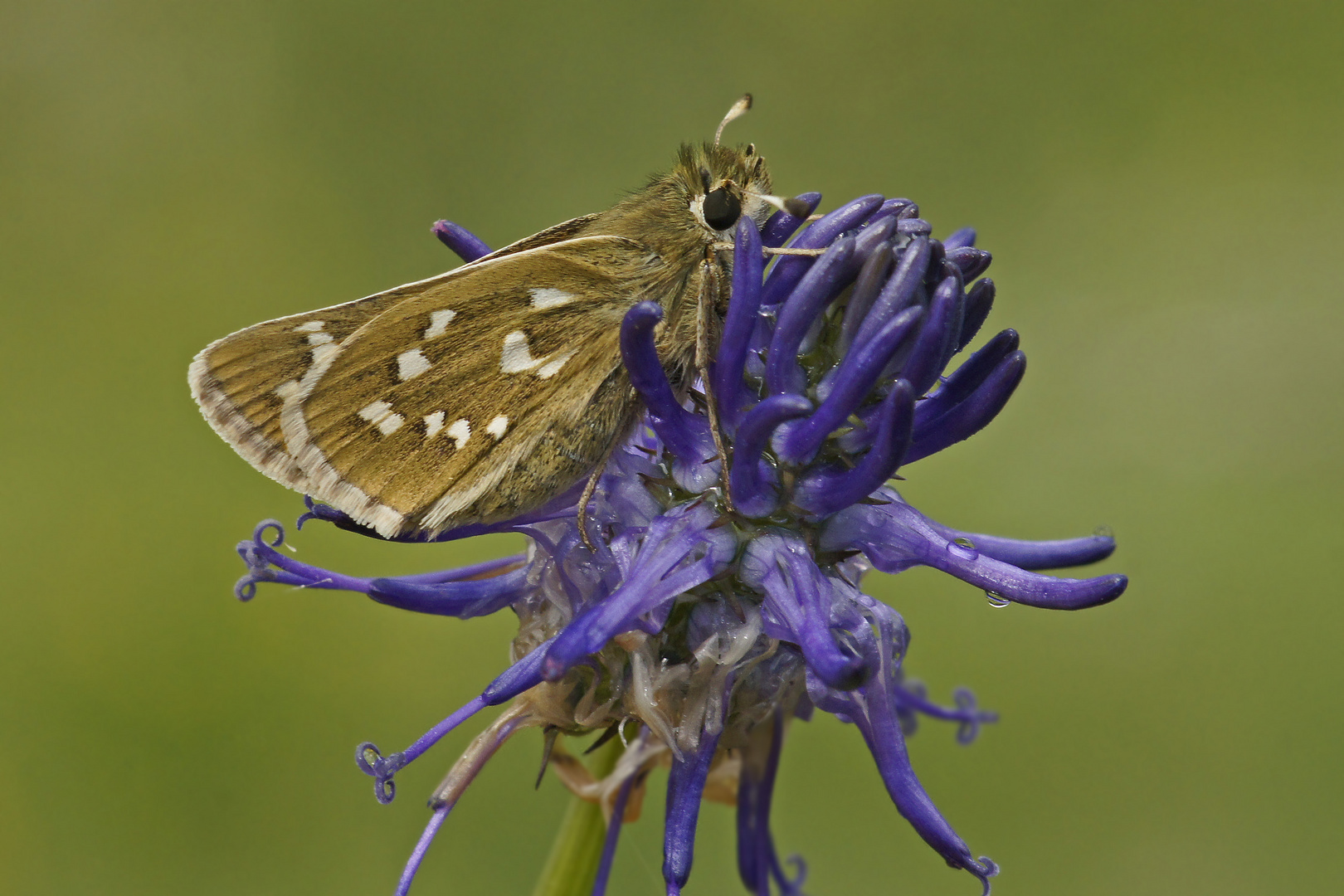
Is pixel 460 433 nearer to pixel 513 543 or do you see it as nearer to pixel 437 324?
pixel 437 324

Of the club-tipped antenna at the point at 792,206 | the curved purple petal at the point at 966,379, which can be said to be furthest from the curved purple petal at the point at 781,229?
the curved purple petal at the point at 966,379

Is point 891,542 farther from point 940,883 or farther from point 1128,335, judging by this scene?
point 1128,335

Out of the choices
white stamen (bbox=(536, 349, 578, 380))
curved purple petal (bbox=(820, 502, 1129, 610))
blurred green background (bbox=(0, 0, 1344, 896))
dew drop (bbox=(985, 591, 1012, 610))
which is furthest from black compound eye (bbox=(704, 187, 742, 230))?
blurred green background (bbox=(0, 0, 1344, 896))

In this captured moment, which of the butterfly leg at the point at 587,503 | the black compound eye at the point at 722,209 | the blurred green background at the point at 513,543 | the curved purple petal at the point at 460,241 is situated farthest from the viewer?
the blurred green background at the point at 513,543

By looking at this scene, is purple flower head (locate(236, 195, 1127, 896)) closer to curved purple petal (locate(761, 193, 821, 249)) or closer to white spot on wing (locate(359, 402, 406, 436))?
curved purple petal (locate(761, 193, 821, 249))

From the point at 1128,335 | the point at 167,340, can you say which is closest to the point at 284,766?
the point at 167,340

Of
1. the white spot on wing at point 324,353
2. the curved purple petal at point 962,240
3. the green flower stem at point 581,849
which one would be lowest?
the green flower stem at point 581,849

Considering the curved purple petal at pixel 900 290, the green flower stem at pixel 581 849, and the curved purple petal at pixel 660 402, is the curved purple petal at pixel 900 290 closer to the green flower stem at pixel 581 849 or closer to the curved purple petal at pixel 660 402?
the curved purple petal at pixel 660 402
